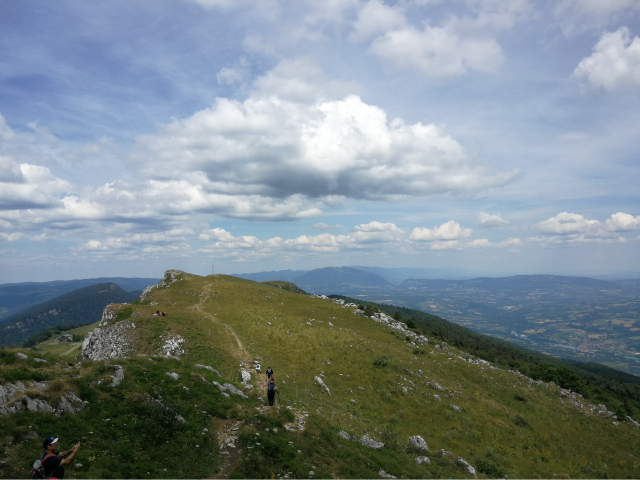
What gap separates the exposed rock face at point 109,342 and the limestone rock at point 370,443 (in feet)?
99.4

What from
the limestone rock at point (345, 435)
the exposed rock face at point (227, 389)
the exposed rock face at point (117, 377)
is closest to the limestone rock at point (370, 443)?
the limestone rock at point (345, 435)

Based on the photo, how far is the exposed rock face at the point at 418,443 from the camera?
25.2 meters

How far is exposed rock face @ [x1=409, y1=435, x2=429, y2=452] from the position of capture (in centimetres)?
2520

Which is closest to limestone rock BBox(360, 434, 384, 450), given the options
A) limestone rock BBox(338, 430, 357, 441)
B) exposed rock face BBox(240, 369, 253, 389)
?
limestone rock BBox(338, 430, 357, 441)

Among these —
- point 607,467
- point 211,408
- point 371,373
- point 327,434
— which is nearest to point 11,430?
point 211,408

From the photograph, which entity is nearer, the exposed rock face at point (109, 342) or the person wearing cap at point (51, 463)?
the person wearing cap at point (51, 463)

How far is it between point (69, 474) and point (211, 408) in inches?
377

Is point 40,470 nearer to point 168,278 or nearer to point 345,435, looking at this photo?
point 345,435

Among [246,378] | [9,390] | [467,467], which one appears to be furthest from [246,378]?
[467,467]

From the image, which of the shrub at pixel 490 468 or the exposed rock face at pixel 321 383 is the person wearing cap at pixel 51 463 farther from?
the shrub at pixel 490 468

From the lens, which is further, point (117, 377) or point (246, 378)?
point (246, 378)

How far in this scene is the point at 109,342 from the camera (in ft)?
132

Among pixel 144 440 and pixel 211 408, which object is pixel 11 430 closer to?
pixel 144 440

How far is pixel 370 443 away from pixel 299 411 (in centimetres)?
633
